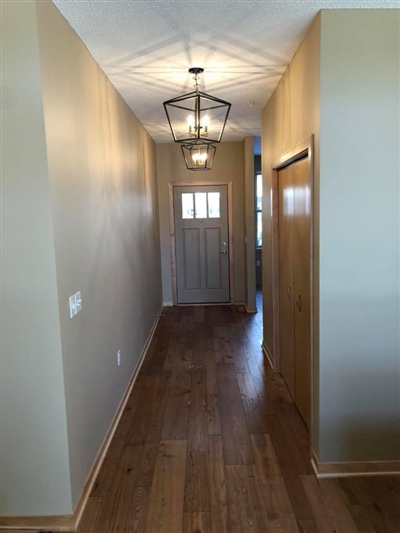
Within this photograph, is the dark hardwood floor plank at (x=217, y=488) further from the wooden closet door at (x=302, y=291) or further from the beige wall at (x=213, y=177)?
the beige wall at (x=213, y=177)

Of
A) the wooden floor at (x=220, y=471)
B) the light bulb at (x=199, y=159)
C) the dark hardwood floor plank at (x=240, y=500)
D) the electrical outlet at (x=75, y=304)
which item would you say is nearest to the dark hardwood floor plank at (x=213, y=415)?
the wooden floor at (x=220, y=471)

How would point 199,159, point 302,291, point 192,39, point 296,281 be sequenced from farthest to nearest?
point 199,159 → point 296,281 → point 302,291 → point 192,39

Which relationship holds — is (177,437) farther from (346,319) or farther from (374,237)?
(374,237)

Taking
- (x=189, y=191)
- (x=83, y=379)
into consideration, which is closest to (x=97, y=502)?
(x=83, y=379)

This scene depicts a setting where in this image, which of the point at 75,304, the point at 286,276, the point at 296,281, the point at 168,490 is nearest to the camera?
the point at 75,304

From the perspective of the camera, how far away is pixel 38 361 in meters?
1.90

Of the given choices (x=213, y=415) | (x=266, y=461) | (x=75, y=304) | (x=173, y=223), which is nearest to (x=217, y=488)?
(x=266, y=461)

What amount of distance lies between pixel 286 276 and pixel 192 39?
1943 mm

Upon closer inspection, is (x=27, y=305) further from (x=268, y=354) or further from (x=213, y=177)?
(x=213, y=177)

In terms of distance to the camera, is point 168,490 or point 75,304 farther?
point 168,490

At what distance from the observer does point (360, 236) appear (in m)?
2.17

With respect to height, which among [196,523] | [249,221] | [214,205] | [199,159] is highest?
[199,159]

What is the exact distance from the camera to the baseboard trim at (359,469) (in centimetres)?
229

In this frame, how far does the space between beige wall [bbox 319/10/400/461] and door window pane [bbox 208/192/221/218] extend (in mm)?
4353
